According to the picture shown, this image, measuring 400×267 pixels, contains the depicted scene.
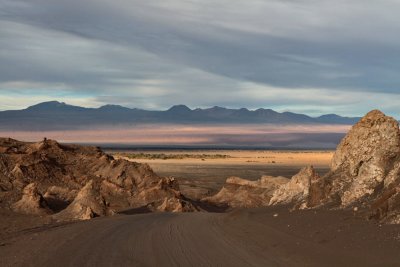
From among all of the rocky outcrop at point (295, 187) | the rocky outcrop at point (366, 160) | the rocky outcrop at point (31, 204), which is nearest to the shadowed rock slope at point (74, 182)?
the rocky outcrop at point (31, 204)

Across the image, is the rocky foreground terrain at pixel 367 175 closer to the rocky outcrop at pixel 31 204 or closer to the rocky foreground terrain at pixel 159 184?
the rocky foreground terrain at pixel 159 184

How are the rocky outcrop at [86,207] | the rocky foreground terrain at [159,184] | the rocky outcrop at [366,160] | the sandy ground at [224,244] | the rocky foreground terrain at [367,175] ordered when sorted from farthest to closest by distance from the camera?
the rocky outcrop at [86,207]
the rocky foreground terrain at [159,184]
the rocky outcrop at [366,160]
the rocky foreground terrain at [367,175]
the sandy ground at [224,244]

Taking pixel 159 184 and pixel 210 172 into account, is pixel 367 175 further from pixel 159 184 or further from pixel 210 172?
pixel 210 172

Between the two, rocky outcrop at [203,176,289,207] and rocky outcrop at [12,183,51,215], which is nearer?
rocky outcrop at [12,183,51,215]

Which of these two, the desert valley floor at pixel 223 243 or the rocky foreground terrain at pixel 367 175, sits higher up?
the rocky foreground terrain at pixel 367 175

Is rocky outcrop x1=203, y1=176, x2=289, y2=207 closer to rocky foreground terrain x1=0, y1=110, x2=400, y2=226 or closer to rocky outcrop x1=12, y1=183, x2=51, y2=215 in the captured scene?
rocky foreground terrain x1=0, y1=110, x2=400, y2=226

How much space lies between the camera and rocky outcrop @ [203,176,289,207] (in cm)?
4438

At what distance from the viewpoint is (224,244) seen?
1614 cm

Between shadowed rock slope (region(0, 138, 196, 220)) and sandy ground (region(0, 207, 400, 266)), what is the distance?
28.6 ft

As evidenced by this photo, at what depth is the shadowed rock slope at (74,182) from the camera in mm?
28969

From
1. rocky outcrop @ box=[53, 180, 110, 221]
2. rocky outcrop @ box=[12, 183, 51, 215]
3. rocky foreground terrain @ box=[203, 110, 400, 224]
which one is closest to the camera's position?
rocky foreground terrain @ box=[203, 110, 400, 224]

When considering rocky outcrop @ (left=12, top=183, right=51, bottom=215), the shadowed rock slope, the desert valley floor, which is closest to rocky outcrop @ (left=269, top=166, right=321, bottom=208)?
the desert valley floor

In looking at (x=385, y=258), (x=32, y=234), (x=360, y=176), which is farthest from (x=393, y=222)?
(x=32, y=234)

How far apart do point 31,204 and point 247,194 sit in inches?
855
